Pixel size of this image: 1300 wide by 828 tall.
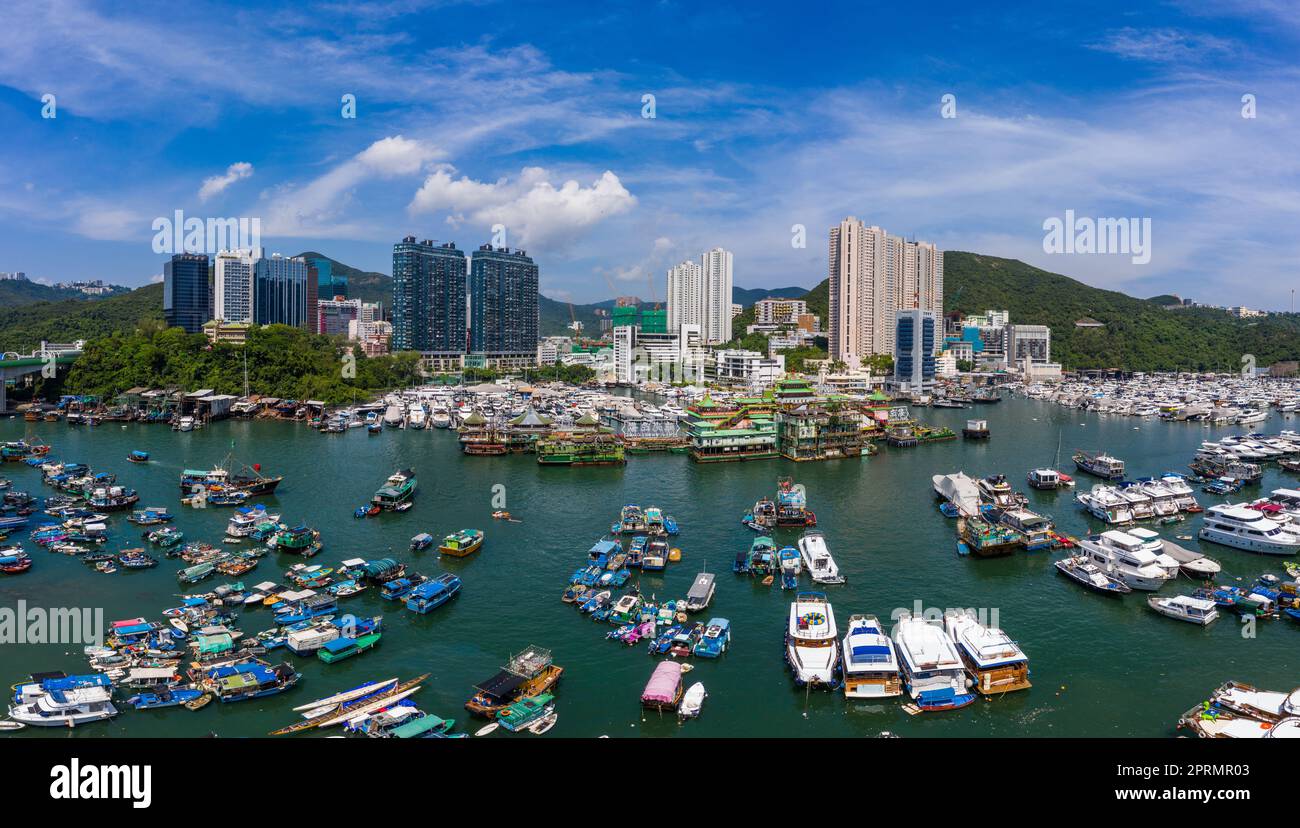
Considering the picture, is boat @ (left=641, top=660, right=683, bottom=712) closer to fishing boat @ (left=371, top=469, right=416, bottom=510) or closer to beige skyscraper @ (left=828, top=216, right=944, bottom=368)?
fishing boat @ (left=371, top=469, right=416, bottom=510)

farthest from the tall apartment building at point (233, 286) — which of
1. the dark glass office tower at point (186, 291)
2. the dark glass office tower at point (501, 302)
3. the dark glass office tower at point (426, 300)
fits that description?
the dark glass office tower at point (501, 302)

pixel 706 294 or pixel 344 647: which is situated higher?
pixel 706 294

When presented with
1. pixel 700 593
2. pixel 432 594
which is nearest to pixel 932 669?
pixel 700 593

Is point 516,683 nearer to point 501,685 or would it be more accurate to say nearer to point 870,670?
point 501,685

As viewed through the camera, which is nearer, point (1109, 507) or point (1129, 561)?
point (1129, 561)

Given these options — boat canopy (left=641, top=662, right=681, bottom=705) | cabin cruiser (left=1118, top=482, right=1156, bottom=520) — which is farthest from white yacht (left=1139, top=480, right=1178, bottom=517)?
boat canopy (left=641, top=662, right=681, bottom=705)
